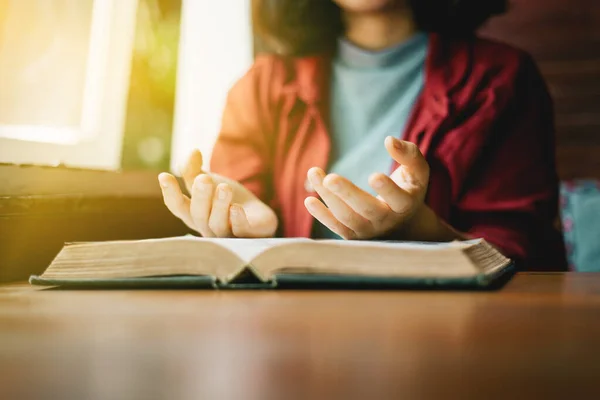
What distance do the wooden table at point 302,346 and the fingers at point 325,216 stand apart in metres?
0.12

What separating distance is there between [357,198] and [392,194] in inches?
1.3

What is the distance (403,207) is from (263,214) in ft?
0.72

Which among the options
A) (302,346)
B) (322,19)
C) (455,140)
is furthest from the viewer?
(322,19)

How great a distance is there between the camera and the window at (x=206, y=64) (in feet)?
4.82

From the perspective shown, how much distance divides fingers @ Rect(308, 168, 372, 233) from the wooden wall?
50.4 inches

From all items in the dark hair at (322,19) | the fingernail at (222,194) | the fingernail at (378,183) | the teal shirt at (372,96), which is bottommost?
the fingernail at (222,194)

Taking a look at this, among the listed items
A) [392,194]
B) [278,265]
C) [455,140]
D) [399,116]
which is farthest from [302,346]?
[399,116]

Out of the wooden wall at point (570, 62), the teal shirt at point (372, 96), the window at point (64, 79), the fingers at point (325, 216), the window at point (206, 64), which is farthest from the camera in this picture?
the wooden wall at point (570, 62)

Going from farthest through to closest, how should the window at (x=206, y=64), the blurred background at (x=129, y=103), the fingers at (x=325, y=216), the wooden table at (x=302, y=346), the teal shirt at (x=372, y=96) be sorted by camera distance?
1. the window at (x=206, y=64)
2. the teal shirt at (x=372, y=96)
3. the blurred background at (x=129, y=103)
4. the fingers at (x=325, y=216)
5. the wooden table at (x=302, y=346)

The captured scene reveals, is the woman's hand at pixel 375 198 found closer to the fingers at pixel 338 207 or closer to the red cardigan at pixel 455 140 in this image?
the fingers at pixel 338 207

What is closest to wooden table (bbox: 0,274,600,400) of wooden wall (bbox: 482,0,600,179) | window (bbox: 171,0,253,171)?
window (bbox: 171,0,253,171)

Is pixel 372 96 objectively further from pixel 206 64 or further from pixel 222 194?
pixel 222 194

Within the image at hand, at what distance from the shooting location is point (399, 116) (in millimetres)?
1148

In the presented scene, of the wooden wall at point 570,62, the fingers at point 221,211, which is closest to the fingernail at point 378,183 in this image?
the fingers at point 221,211
